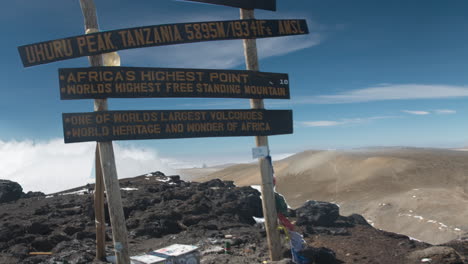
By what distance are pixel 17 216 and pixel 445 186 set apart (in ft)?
103

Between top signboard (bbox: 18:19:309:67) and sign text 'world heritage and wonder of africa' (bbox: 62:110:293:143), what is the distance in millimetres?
1387

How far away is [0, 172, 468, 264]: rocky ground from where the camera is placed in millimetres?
9951

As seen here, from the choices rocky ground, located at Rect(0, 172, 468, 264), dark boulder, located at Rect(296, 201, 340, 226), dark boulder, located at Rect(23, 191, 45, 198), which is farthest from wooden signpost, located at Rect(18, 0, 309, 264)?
dark boulder, located at Rect(23, 191, 45, 198)

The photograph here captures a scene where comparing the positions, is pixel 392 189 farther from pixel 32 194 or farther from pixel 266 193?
pixel 32 194

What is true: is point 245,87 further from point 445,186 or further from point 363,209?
point 445,186

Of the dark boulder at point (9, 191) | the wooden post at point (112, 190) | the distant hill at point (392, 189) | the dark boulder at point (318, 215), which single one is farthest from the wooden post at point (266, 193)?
the dark boulder at point (9, 191)

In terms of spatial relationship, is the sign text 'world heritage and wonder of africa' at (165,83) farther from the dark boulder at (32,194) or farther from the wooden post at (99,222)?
the dark boulder at (32,194)

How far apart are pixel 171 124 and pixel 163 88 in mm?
805

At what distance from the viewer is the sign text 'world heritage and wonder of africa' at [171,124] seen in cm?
686

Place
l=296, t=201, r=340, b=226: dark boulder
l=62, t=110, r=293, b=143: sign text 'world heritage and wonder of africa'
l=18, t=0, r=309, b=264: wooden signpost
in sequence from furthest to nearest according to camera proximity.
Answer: l=296, t=201, r=340, b=226: dark boulder < l=18, t=0, r=309, b=264: wooden signpost < l=62, t=110, r=293, b=143: sign text 'world heritage and wonder of africa'

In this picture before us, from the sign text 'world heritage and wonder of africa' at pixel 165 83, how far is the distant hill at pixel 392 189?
1452cm

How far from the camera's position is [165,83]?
24.6 ft

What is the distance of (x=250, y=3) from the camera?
872 centimetres

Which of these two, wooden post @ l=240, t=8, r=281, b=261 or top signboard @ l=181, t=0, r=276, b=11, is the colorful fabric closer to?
wooden post @ l=240, t=8, r=281, b=261
